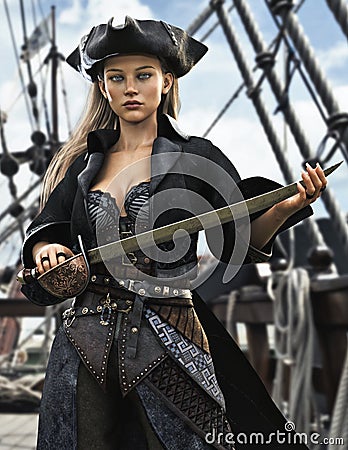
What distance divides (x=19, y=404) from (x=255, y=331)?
6.30 feet

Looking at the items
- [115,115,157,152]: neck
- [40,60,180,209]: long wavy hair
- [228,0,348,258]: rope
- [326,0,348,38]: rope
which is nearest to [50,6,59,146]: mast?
[228,0,348,258]: rope

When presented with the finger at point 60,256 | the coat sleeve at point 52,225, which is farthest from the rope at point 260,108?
the finger at point 60,256

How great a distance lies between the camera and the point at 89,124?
1.41 meters

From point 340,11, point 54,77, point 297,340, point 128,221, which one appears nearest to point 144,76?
point 128,221

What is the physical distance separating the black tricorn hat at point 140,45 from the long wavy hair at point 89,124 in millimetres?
51

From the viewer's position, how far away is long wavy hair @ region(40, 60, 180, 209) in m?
1.39

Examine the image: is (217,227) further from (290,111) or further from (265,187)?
(290,111)

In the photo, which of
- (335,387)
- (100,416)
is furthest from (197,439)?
(335,387)

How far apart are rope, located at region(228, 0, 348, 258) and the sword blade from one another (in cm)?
264

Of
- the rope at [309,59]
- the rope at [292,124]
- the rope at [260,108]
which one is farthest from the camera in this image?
the rope at [260,108]

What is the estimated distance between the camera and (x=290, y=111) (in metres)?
4.59

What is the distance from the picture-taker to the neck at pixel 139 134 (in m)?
1.33

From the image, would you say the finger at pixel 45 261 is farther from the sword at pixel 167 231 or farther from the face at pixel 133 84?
the face at pixel 133 84

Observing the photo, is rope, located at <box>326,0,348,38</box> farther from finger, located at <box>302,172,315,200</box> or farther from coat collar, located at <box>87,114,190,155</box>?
finger, located at <box>302,172,315,200</box>
